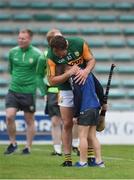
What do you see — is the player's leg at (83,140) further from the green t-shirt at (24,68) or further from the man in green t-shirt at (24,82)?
the green t-shirt at (24,68)

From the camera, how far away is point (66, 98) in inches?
357

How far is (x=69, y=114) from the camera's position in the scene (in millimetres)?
9078

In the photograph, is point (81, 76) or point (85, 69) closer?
point (81, 76)

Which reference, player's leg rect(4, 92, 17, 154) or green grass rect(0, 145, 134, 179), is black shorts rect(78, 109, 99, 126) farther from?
player's leg rect(4, 92, 17, 154)

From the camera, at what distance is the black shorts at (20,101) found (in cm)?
1165

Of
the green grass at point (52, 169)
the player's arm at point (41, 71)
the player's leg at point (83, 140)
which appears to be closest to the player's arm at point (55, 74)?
the player's leg at point (83, 140)

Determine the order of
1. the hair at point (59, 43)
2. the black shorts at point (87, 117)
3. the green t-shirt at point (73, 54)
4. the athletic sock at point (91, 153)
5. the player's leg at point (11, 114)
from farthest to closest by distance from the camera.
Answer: the player's leg at point (11, 114) → the athletic sock at point (91, 153) → the green t-shirt at point (73, 54) → the black shorts at point (87, 117) → the hair at point (59, 43)

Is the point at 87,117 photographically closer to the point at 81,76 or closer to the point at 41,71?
the point at 81,76

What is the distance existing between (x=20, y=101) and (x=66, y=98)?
2.76m

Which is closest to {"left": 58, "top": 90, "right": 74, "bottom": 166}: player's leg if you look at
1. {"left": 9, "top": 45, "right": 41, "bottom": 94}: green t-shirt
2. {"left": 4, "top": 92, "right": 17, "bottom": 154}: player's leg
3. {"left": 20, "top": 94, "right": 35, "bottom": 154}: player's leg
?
{"left": 4, "top": 92, "right": 17, "bottom": 154}: player's leg

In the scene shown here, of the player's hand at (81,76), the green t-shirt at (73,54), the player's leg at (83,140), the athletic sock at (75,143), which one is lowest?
the athletic sock at (75,143)

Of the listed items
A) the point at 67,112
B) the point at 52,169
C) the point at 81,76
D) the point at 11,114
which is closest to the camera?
the point at 52,169

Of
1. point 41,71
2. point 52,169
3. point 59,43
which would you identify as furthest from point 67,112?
point 41,71

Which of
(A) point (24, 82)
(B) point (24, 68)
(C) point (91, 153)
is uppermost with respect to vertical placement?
(B) point (24, 68)
